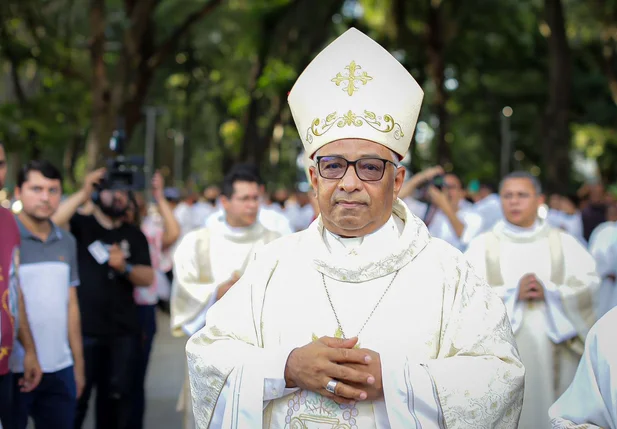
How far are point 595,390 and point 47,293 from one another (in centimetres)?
373

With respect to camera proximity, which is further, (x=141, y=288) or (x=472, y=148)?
(x=472, y=148)

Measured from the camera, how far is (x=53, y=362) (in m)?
6.19

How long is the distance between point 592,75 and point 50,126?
22.8m

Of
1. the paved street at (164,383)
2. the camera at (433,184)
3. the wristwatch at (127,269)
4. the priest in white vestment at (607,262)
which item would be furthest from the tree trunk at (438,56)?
the wristwatch at (127,269)

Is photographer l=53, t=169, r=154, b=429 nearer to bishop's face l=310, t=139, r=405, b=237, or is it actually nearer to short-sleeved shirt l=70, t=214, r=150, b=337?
short-sleeved shirt l=70, t=214, r=150, b=337

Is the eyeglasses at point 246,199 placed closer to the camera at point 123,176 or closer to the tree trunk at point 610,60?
the camera at point 123,176

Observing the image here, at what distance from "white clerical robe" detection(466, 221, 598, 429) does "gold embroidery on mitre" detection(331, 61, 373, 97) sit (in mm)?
3360

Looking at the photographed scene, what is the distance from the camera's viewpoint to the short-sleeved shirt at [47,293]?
20.3ft

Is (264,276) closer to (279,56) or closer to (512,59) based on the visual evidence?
(279,56)

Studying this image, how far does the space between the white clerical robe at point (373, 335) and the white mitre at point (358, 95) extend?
14.1 inches

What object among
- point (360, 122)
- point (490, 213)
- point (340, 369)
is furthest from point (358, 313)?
point (490, 213)

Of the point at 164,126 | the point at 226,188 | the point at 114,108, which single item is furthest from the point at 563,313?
the point at 164,126

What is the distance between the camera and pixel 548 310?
22.8 feet

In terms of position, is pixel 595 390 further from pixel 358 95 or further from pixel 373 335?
pixel 358 95
